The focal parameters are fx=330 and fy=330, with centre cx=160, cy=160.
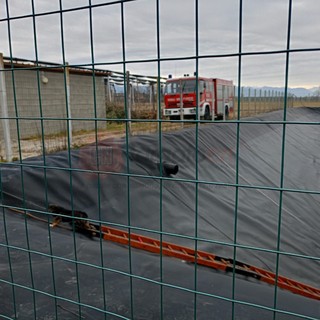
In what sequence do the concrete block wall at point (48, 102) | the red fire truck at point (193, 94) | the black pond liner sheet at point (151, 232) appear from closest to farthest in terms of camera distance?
the black pond liner sheet at point (151, 232), the red fire truck at point (193, 94), the concrete block wall at point (48, 102)

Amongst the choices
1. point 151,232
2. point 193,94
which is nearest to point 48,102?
point 193,94

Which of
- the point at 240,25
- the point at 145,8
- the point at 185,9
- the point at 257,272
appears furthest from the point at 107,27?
the point at 257,272

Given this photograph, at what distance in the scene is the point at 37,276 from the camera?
1.57 meters

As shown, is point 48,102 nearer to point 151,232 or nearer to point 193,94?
point 193,94

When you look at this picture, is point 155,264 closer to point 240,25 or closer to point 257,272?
point 257,272

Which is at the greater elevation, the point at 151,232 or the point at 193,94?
the point at 193,94

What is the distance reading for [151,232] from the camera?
1.04 metres

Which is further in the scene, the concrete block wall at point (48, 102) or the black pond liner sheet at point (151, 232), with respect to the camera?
the concrete block wall at point (48, 102)

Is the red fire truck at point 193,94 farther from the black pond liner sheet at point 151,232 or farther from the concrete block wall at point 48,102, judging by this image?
the concrete block wall at point 48,102

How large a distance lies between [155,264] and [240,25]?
128 cm

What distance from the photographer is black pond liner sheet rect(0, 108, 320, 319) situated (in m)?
1.31

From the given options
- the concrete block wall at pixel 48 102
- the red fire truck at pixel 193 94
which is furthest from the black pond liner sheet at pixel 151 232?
the concrete block wall at pixel 48 102

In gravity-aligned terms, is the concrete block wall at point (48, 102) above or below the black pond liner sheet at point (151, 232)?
above

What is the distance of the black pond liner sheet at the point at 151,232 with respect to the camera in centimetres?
131
